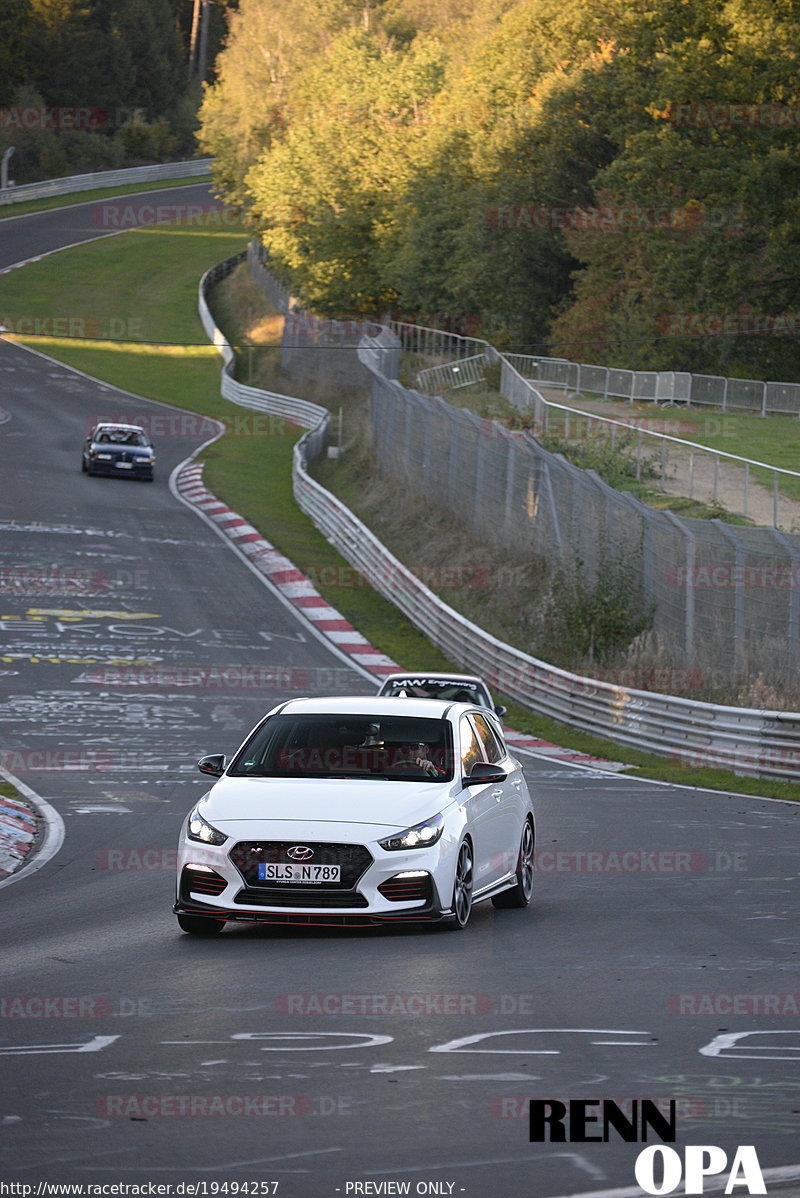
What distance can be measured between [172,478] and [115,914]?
40.1m

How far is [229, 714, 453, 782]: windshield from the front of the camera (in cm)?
1062

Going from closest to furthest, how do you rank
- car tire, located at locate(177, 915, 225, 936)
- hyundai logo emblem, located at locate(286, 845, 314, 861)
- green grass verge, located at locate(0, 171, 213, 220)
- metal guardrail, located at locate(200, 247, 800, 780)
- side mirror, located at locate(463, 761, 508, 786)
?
hyundai logo emblem, located at locate(286, 845, 314, 861)
car tire, located at locate(177, 915, 225, 936)
side mirror, located at locate(463, 761, 508, 786)
metal guardrail, located at locate(200, 247, 800, 780)
green grass verge, located at locate(0, 171, 213, 220)

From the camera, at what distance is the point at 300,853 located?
9602 mm

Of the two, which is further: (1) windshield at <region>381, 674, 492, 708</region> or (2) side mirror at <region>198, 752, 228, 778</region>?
(1) windshield at <region>381, 674, 492, 708</region>

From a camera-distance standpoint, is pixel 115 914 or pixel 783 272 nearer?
pixel 115 914

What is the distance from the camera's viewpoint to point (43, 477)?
156ft

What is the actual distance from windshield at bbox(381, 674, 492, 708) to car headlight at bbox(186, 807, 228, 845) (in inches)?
359

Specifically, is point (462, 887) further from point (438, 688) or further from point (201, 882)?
point (438, 688)

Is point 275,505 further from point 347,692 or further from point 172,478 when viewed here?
point 347,692

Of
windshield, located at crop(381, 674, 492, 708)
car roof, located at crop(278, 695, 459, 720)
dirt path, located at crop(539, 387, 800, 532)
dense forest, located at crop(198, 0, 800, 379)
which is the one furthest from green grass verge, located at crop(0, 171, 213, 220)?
car roof, located at crop(278, 695, 459, 720)

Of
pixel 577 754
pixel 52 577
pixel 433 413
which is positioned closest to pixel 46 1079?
pixel 577 754

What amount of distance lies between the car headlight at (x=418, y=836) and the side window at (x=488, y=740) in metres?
1.82

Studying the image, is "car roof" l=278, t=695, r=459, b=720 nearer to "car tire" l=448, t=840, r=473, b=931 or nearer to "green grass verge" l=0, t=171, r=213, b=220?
"car tire" l=448, t=840, r=473, b=931

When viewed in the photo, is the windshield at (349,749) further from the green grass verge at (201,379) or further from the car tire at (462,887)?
the green grass verge at (201,379)
